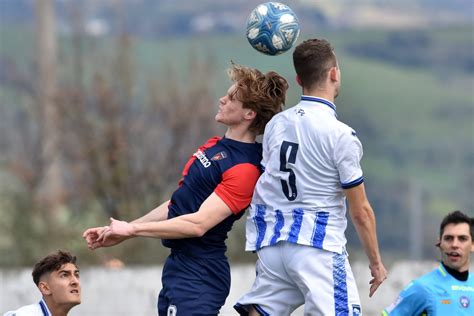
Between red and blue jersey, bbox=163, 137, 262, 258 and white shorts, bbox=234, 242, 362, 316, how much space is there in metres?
0.32

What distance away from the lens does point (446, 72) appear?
57312 millimetres

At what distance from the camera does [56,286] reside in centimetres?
786

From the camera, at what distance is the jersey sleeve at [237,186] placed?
712 cm

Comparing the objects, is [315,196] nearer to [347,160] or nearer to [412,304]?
[347,160]

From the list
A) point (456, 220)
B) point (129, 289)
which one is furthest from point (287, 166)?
point (129, 289)

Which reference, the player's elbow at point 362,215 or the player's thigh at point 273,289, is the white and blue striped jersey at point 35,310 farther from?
the player's elbow at point 362,215

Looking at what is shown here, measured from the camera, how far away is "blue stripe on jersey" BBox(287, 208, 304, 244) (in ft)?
22.8

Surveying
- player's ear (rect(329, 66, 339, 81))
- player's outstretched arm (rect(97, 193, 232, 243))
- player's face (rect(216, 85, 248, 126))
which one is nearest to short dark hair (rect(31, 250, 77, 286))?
player's outstretched arm (rect(97, 193, 232, 243))

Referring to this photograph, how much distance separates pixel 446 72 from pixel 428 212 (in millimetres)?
13621

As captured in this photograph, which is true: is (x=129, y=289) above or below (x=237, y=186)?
below

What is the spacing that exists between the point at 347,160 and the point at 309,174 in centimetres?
25

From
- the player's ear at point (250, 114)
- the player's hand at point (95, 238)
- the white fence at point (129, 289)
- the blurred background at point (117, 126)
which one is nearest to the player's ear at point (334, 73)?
the player's ear at point (250, 114)

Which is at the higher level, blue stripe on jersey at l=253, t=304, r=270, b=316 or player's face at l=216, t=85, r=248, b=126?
player's face at l=216, t=85, r=248, b=126

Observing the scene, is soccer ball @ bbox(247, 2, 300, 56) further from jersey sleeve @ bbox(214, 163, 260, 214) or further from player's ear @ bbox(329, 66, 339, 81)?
jersey sleeve @ bbox(214, 163, 260, 214)
